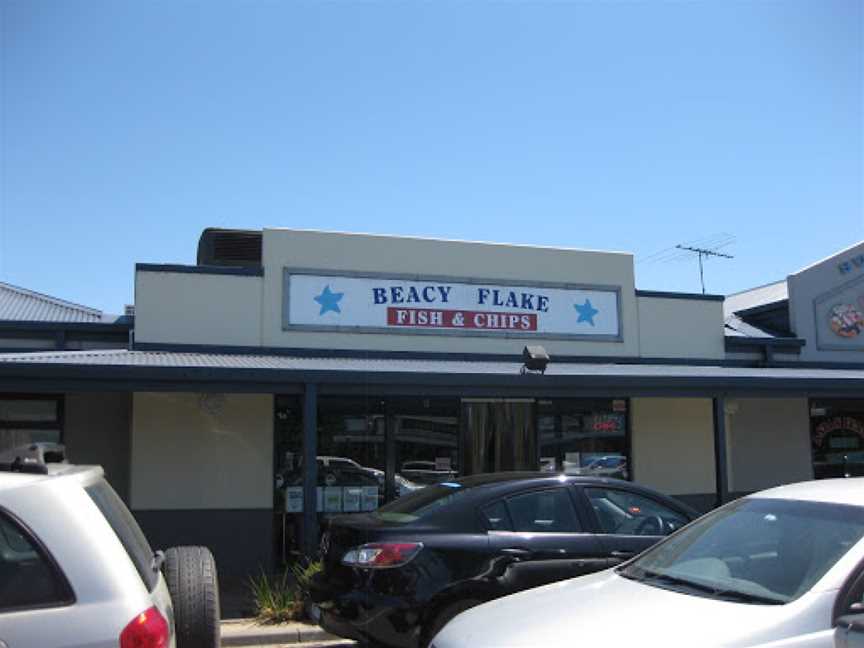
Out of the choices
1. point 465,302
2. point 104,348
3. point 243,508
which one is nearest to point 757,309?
point 465,302

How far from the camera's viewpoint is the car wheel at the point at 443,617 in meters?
5.71

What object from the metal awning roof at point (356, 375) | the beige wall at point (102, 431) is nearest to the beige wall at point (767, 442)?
the metal awning roof at point (356, 375)

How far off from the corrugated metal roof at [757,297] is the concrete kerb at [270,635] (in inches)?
482

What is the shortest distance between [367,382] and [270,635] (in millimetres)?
3409

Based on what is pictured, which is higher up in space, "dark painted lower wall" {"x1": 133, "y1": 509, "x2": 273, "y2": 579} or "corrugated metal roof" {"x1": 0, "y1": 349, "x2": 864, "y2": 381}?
"corrugated metal roof" {"x1": 0, "y1": 349, "x2": 864, "y2": 381}

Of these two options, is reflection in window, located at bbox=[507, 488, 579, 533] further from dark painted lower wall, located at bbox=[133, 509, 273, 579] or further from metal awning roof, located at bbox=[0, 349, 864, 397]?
dark painted lower wall, located at bbox=[133, 509, 273, 579]

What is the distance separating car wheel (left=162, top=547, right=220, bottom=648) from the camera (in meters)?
4.04

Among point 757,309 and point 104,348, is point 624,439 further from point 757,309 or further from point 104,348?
point 104,348

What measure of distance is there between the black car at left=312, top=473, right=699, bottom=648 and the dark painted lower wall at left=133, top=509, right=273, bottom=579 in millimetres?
5494

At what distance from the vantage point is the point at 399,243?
13242mm

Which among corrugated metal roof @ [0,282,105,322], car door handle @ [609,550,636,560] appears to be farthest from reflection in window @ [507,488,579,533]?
corrugated metal roof @ [0,282,105,322]

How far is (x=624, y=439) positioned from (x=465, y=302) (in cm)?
374

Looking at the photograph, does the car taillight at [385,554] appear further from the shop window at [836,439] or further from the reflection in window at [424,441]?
the shop window at [836,439]

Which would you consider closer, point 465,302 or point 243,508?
point 243,508
